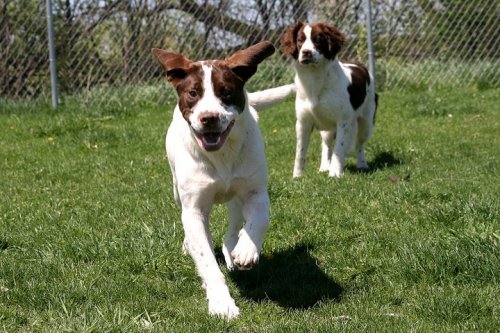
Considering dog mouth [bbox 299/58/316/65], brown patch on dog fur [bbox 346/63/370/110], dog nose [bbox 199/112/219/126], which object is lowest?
brown patch on dog fur [bbox 346/63/370/110]

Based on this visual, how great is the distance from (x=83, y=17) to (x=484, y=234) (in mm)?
8368

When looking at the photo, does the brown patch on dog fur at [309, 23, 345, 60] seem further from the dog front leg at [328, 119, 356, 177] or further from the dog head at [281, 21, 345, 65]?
the dog front leg at [328, 119, 356, 177]

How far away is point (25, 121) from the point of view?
934cm

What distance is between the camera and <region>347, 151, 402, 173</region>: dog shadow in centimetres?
694

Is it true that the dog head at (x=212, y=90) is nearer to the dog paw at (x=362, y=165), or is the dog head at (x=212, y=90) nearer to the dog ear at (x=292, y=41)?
the dog ear at (x=292, y=41)

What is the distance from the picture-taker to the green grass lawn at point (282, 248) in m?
3.21

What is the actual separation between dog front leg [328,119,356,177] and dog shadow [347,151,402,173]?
240 millimetres

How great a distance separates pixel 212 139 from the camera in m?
3.53

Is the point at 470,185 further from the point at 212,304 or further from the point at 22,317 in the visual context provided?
the point at 22,317

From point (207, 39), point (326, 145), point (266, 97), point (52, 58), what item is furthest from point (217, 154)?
point (207, 39)

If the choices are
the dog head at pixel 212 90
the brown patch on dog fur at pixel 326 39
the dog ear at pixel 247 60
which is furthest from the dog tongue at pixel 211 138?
the brown patch on dog fur at pixel 326 39

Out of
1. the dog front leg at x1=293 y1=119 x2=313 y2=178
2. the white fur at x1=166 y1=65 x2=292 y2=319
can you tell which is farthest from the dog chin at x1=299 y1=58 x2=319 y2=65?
the white fur at x1=166 y1=65 x2=292 y2=319

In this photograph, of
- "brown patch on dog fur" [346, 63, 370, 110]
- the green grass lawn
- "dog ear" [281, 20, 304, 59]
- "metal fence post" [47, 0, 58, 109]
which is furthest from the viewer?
"metal fence post" [47, 0, 58, 109]

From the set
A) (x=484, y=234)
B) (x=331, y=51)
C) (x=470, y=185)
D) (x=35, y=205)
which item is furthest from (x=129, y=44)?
(x=484, y=234)
